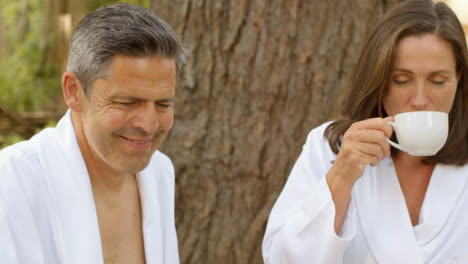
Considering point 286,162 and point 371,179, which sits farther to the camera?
point 286,162

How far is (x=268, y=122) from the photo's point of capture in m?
3.46

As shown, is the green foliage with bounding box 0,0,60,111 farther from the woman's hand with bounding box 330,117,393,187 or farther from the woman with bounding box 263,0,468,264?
the woman's hand with bounding box 330,117,393,187

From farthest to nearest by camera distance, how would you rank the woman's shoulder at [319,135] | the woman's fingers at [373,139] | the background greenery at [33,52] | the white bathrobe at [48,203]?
the background greenery at [33,52], the woman's shoulder at [319,135], the woman's fingers at [373,139], the white bathrobe at [48,203]

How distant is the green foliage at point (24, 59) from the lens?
13.4 m

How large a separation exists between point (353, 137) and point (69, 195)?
0.94 meters

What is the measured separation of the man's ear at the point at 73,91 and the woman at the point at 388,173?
30.8 inches

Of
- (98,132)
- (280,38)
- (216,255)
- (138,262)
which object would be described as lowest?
(216,255)

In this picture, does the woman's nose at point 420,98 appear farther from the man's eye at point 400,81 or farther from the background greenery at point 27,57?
the background greenery at point 27,57

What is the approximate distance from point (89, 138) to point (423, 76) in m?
1.14

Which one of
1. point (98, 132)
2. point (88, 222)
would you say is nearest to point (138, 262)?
point (88, 222)

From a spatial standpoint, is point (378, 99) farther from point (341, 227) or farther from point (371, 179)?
point (341, 227)

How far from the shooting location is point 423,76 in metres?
2.39

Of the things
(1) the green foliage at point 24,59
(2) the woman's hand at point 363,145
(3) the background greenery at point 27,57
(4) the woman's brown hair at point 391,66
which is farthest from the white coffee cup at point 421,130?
(1) the green foliage at point 24,59

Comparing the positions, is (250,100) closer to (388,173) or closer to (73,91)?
(388,173)
